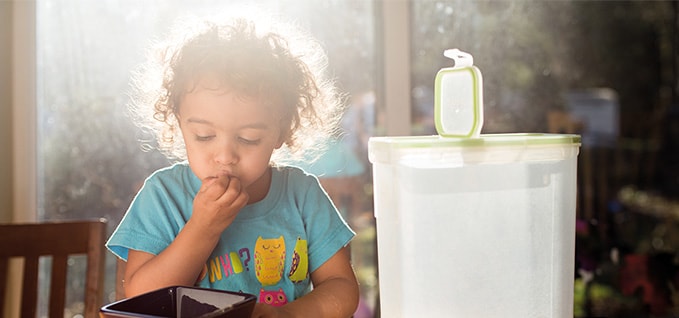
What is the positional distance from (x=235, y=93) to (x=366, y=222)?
41.2 inches

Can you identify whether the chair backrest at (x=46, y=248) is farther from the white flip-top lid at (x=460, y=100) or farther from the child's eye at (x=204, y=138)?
the white flip-top lid at (x=460, y=100)

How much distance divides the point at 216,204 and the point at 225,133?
0.28ft

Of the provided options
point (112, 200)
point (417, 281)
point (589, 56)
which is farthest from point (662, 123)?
point (417, 281)

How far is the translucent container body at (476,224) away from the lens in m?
0.80

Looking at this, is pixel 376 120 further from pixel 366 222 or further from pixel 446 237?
pixel 446 237

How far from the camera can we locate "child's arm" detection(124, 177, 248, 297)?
851 mm

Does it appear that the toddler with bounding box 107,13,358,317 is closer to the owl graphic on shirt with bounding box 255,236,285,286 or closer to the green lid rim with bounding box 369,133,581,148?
the owl graphic on shirt with bounding box 255,236,285,286

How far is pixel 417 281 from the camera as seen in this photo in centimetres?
80

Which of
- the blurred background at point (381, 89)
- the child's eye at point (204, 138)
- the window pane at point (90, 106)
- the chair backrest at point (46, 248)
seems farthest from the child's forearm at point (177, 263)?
the window pane at point (90, 106)

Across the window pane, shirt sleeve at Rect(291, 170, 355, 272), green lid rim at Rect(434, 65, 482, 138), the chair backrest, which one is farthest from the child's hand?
the window pane

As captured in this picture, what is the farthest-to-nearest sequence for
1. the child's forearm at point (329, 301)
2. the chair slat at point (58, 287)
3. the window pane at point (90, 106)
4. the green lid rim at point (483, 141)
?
the window pane at point (90, 106) → the chair slat at point (58, 287) → the child's forearm at point (329, 301) → the green lid rim at point (483, 141)

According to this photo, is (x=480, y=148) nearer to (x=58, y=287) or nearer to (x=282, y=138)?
(x=282, y=138)

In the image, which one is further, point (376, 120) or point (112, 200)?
point (376, 120)

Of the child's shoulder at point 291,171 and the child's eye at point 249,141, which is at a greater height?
the child's eye at point 249,141
